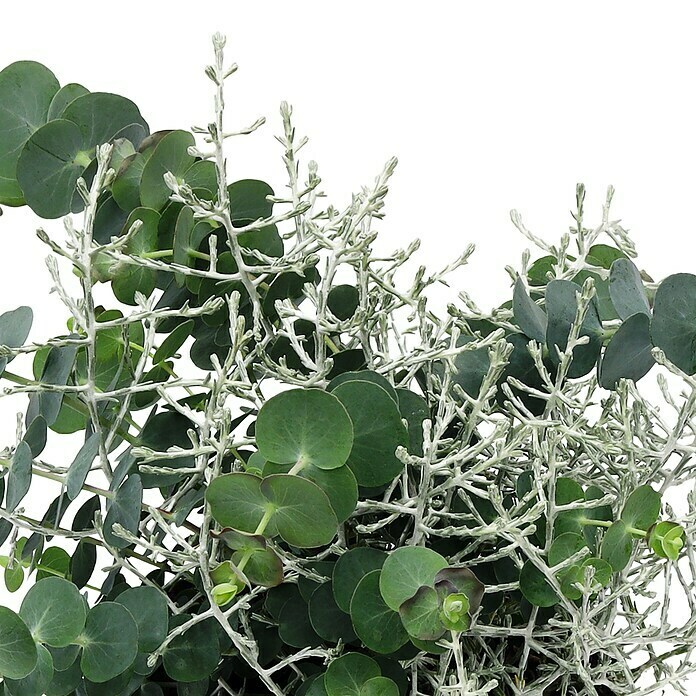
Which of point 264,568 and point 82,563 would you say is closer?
point 264,568

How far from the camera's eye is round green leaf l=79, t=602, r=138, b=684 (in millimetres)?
607

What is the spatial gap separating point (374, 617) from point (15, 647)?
0.61ft

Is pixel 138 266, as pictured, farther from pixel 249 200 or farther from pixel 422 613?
pixel 422 613

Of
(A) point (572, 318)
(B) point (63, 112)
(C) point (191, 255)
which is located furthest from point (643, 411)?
(B) point (63, 112)

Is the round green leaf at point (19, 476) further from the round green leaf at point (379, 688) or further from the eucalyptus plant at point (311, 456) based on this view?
the round green leaf at point (379, 688)

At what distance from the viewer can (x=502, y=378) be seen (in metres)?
0.73

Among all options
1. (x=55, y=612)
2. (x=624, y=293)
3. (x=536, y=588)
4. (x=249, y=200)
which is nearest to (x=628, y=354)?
(x=624, y=293)

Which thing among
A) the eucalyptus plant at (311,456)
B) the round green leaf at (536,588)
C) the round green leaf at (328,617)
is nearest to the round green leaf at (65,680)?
the eucalyptus plant at (311,456)

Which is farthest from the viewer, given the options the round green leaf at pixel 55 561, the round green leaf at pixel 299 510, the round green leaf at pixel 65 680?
the round green leaf at pixel 55 561

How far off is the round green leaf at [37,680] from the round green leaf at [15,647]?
0.07ft

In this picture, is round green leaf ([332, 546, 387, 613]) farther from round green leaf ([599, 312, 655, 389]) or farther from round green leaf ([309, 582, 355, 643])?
round green leaf ([599, 312, 655, 389])

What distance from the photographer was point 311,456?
1.85 feet

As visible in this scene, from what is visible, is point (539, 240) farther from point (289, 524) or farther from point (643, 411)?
point (289, 524)

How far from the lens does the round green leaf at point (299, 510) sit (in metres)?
0.53
